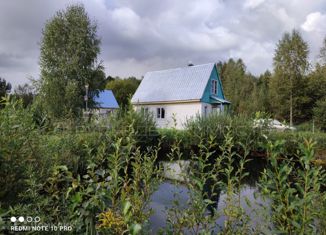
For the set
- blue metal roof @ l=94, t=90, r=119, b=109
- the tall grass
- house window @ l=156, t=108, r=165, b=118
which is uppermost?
blue metal roof @ l=94, t=90, r=119, b=109

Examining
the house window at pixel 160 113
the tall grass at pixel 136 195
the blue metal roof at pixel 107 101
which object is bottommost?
the tall grass at pixel 136 195

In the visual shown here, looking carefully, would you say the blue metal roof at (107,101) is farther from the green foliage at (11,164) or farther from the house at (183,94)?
the green foliage at (11,164)

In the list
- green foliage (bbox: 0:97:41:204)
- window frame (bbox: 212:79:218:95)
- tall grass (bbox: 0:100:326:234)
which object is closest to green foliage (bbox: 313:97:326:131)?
window frame (bbox: 212:79:218:95)

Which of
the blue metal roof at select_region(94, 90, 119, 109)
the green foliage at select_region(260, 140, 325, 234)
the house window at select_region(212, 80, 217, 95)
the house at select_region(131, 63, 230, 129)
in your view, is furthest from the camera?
the blue metal roof at select_region(94, 90, 119, 109)

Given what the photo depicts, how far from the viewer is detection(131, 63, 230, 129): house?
75.5ft

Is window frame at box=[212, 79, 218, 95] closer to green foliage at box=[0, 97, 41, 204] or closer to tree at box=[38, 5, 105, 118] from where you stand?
tree at box=[38, 5, 105, 118]

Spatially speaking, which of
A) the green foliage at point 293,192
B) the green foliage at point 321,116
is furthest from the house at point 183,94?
the green foliage at point 293,192

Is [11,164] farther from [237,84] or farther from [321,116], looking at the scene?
[237,84]

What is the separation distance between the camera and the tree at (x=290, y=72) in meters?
27.6

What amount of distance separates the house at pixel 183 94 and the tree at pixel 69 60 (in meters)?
A: 4.33

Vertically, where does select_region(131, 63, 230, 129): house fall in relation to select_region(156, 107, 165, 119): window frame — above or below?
above

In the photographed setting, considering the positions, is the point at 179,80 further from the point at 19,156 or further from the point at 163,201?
the point at 19,156

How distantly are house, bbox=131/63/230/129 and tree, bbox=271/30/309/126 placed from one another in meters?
6.91

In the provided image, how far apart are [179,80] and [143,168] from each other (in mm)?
23327
